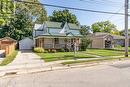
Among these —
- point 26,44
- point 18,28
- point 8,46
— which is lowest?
point 26,44

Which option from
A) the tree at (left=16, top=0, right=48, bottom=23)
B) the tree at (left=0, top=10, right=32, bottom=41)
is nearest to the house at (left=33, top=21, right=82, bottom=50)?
the tree at (left=0, top=10, right=32, bottom=41)

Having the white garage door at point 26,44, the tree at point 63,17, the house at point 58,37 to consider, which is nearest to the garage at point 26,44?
the white garage door at point 26,44

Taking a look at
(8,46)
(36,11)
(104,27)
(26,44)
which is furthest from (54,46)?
(104,27)

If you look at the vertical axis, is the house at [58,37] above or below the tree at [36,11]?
below

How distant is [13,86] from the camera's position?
7.77m

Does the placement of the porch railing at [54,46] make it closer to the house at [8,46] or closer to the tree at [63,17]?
the house at [8,46]

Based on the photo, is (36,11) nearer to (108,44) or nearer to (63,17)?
(63,17)

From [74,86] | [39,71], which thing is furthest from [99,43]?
[74,86]

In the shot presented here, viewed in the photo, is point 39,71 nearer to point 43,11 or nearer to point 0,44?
point 0,44

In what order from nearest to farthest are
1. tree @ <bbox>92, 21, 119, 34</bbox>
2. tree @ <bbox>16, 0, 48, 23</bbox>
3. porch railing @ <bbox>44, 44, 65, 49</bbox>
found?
1. porch railing @ <bbox>44, 44, 65, 49</bbox>
2. tree @ <bbox>16, 0, 48, 23</bbox>
3. tree @ <bbox>92, 21, 119, 34</bbox>

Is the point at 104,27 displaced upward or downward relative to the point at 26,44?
upward

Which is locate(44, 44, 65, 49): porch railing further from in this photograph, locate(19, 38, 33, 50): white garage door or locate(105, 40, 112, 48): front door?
locate(105, 40, 112, 48): front door

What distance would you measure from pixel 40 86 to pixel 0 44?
31083mm

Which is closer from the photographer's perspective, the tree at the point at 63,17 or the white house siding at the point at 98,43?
the white house siding at the point at 98,43
